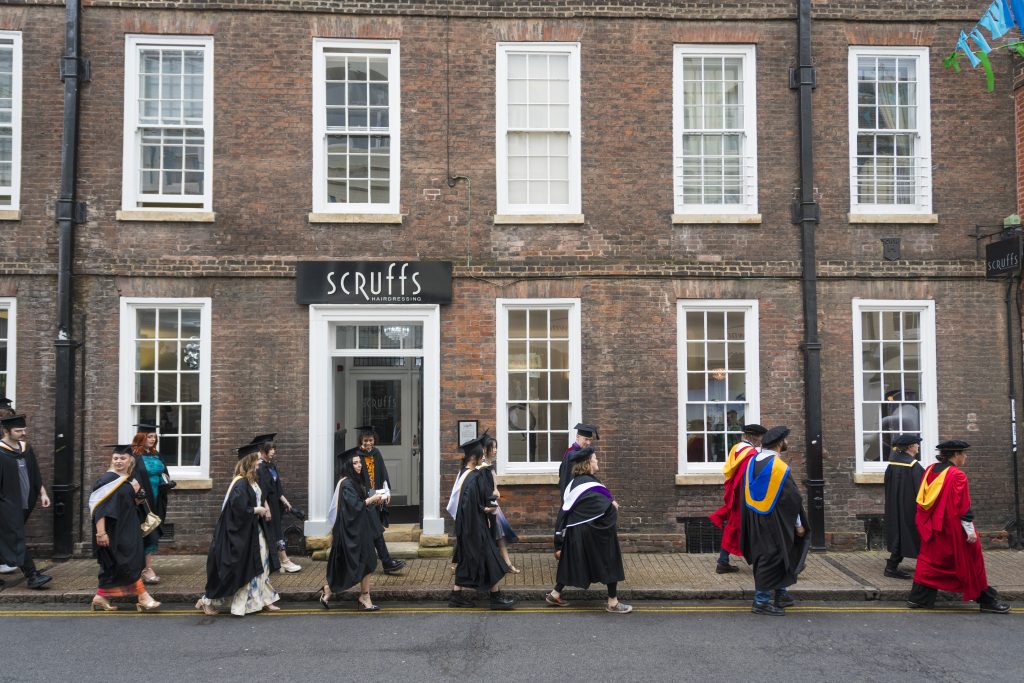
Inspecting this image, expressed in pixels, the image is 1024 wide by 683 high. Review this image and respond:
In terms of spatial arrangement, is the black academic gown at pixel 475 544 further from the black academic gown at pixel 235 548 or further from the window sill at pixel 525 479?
the window sill at pixel 525 479

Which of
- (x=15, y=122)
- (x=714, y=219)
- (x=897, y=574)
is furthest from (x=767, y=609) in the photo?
(x=15, y=122)

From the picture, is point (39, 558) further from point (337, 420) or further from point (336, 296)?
point (336, 296)

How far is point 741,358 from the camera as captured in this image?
11.6 m

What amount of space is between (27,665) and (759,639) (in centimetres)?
647

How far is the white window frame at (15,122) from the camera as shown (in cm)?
1112

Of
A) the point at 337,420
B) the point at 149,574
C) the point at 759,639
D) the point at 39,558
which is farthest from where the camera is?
the point at 337,420

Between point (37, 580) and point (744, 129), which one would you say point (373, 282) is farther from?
point (744, 129)

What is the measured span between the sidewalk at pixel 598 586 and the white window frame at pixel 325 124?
4880 mm

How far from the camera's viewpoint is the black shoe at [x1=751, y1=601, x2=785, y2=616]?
8.41 m

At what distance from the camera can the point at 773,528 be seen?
8.48m

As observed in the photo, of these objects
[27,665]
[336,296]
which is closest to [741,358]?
[336,296]

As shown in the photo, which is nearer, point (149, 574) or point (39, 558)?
point (149, 574)

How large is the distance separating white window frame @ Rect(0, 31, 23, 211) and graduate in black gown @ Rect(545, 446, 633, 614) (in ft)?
28.2

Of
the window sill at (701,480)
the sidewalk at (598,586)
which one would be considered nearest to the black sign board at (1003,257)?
the sidewalk at (598,586)
